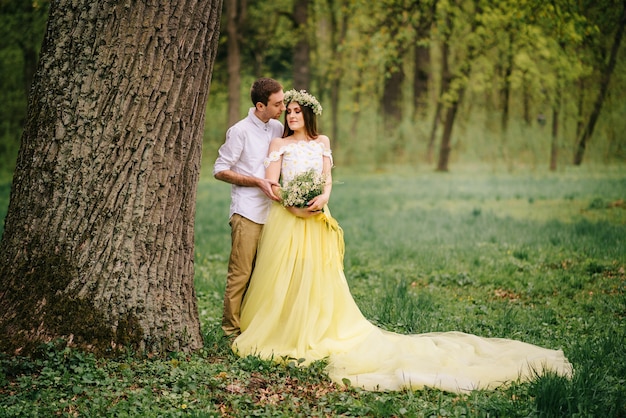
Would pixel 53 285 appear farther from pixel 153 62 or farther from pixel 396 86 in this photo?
pixel 396 86

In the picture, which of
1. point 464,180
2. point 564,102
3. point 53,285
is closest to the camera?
point 53,285

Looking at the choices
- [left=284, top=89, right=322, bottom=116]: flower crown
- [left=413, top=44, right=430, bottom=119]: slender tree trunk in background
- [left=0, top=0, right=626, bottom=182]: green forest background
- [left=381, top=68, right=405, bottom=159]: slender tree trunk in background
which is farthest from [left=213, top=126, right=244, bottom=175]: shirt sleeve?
[left=413, top=44, right=430, bottom=119]: slender tree trunk in background

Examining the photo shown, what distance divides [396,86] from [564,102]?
10658 mm

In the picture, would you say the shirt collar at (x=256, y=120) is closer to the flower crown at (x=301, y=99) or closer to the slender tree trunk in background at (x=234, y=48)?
the flower crown at (x=301, y=99)

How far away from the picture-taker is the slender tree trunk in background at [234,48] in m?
21.7

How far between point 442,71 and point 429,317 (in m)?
21.1

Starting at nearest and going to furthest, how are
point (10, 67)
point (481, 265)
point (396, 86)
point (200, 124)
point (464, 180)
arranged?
1. point (200, 124)
2. point (481, 265)
3. point (464, 180)
4. point (10, 67)
5. point (396, 86)

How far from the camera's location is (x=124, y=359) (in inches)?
170

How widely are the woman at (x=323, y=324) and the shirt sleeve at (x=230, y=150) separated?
300 millimetres

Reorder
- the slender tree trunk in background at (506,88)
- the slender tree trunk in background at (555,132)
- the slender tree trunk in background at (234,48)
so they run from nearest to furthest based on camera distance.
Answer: the slender tree trunk in background at (555,132) < the slender tree trunk in background at (234,48) < the slender tree trunk in background at (506,88)

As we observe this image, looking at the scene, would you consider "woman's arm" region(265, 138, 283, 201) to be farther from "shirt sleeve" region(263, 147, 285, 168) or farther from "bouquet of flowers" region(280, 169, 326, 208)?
"bouquet of flowers" region(280, 169, 326, 208)

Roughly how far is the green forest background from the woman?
5.41 metres

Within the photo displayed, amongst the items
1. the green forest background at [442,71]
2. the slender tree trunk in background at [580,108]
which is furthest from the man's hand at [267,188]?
the slender tree trunk in background at [580,108]

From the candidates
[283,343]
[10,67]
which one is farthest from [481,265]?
[10,67]
